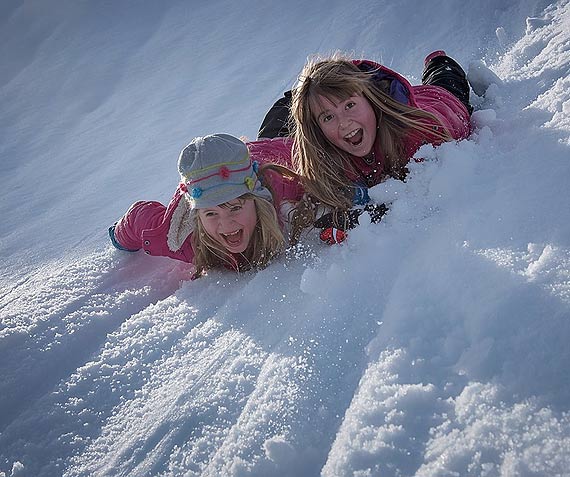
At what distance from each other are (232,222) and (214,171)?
0.71ft

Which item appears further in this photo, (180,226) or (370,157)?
(370,157)

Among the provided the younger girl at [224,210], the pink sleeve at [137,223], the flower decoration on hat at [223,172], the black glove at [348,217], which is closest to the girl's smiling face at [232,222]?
the younger girl at [224,210]

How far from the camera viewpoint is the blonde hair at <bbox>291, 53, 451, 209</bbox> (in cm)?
212

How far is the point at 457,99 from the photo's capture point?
100.0 inches

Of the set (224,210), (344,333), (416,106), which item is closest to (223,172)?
(224,210)

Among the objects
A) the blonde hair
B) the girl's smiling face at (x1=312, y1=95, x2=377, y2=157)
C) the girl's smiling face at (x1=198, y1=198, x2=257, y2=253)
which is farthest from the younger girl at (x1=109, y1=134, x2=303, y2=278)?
the girl's smiling face at (x1=312, y1=95, x2=377, y2=157)

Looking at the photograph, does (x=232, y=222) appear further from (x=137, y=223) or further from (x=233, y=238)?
(x=137, y=223)

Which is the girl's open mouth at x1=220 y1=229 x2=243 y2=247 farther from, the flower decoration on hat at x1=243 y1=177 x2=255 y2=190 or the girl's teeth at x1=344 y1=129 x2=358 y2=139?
the girl's teeth at x1=344 y1=129 x2=358 y2=139

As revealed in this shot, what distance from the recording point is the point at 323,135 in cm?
222

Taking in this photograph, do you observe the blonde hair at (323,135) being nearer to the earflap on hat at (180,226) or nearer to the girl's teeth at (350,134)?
the girl's teeth at (350,134)

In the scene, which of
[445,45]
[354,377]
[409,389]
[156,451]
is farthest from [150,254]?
[445,45]

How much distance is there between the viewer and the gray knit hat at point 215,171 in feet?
6.39

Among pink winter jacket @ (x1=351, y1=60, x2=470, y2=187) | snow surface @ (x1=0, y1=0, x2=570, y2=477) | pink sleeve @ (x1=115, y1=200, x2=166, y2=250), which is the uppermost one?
pink sleeve @ (x1=115, y1=200, x2=166, y2=250)

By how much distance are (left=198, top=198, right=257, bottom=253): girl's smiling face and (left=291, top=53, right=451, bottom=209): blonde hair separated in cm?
29
